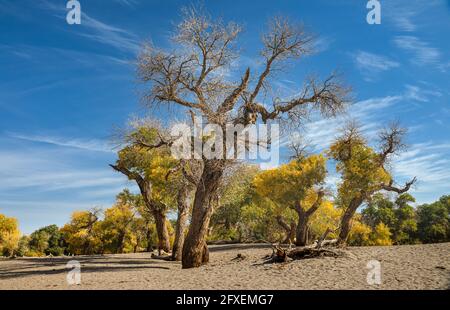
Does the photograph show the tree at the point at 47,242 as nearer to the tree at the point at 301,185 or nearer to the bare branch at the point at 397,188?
the tree at the point at 301,185

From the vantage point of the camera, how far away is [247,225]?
39.8m

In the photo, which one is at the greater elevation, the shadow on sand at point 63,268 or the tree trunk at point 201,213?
the tree trunk at point 201,213

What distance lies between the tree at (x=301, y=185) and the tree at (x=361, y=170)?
2156 millimetres

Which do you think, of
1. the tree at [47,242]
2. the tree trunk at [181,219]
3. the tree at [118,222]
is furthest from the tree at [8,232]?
the tree trunk at [181,219]

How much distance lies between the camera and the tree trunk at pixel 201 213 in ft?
49.3

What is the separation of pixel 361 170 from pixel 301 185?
436 cm

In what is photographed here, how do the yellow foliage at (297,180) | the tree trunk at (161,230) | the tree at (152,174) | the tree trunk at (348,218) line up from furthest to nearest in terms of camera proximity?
the yellow foliage at (297,180), the tree trunk at (161,230), the tree at (152,174), the tree trunk at (348,218)

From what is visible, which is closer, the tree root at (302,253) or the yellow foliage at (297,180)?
the tree root at (302,253)

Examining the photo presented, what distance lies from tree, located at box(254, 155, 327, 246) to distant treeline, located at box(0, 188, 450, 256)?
1.84m

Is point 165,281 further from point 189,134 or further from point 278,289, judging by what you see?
point 189,134

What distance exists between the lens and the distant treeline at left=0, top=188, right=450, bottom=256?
33.8 m

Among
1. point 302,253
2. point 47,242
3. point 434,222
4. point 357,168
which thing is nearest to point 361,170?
point 357,168

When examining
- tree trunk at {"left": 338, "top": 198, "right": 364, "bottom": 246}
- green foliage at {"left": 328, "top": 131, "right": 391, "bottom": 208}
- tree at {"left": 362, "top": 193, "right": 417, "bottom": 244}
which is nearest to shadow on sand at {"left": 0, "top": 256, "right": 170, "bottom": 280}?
tree trunk at {"left": 338, "top": 198, "right": 364, "bottom": 246}
